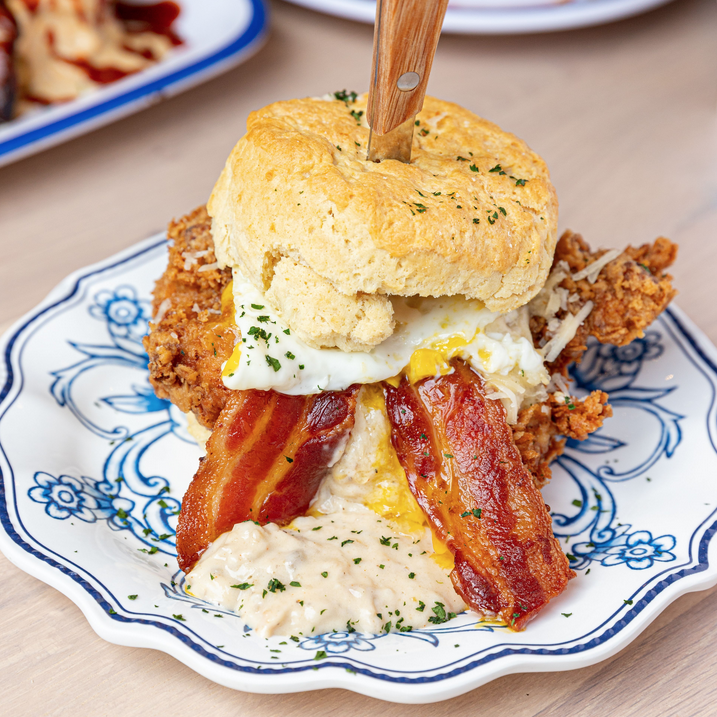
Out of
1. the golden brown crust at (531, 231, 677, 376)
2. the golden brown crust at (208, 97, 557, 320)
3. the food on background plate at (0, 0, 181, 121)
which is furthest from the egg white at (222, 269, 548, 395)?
the food on background plate at (0, 0, 181, 121)

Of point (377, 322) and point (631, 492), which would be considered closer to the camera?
point (377, 322)

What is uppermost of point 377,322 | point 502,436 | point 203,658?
point 377,322

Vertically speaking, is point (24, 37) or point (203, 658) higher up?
point (24, 37)

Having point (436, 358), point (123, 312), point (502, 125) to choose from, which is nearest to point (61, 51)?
point (123, 312)

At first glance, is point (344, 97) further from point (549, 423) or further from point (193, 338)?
point (549, 423)

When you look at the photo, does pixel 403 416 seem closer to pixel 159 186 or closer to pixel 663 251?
pixel 663 251

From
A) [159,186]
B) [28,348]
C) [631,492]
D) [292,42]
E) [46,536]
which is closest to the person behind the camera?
[46,536]

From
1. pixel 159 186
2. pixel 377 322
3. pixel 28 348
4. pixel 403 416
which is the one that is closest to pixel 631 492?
pixel 403 416
